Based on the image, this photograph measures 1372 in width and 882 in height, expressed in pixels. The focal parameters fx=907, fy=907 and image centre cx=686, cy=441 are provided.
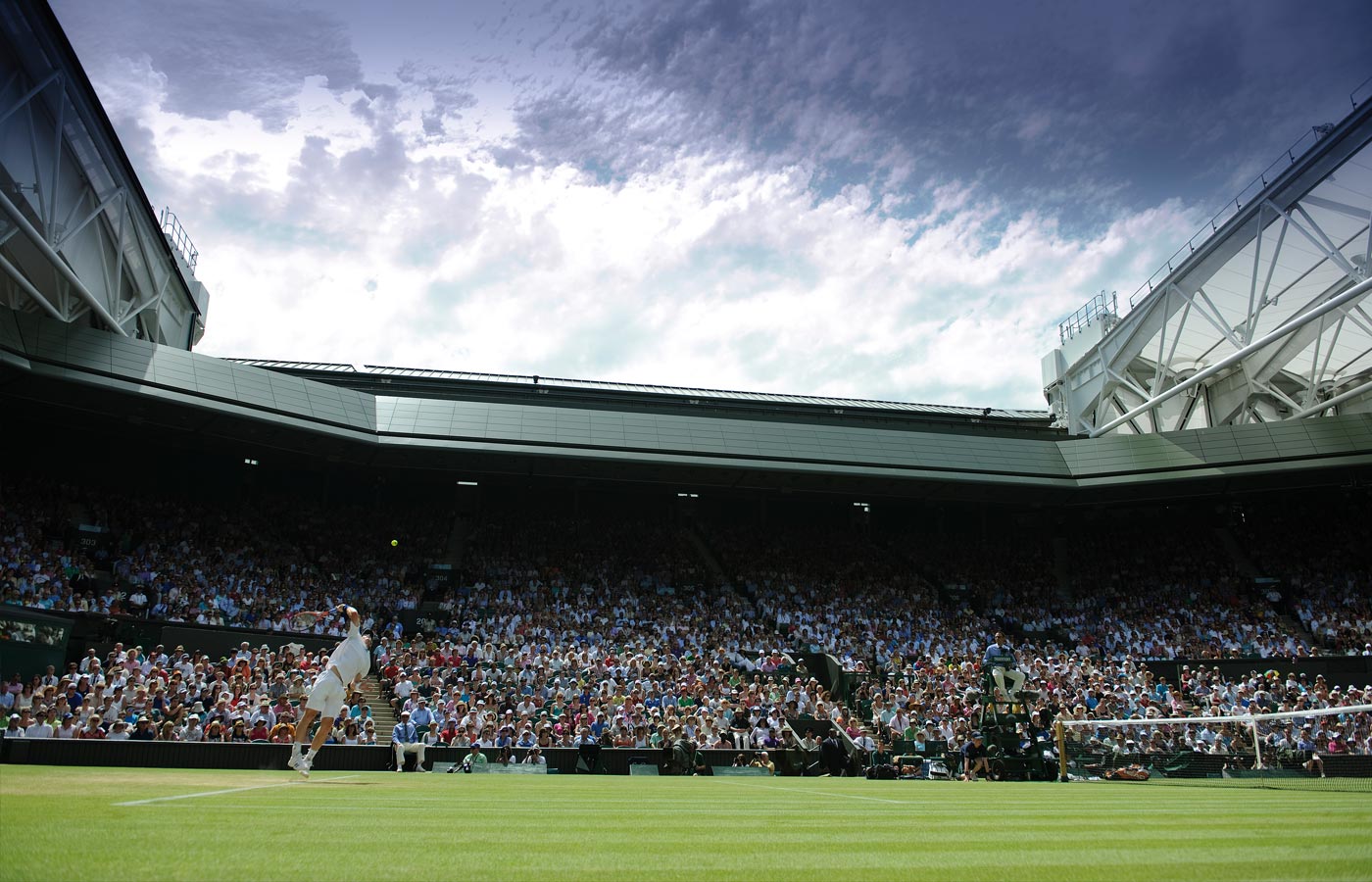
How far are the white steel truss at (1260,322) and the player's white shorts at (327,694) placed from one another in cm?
→ 2589

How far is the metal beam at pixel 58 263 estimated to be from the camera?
19.7m

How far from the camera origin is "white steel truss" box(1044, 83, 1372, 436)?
25.3 m

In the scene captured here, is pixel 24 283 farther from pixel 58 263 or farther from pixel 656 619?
pixel 656 619

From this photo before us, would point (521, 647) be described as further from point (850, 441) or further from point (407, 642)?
point (850, 441)

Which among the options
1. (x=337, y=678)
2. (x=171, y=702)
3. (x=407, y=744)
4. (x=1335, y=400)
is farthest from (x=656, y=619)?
(x=1335, y=400)

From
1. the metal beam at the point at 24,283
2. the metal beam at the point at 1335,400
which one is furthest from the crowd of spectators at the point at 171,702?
the metal beam at the point at 1335,400

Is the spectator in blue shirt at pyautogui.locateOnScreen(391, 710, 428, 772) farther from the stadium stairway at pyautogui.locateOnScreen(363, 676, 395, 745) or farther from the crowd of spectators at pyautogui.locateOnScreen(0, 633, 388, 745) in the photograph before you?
the stadium stairway at pyautogui.locateOnScreen(363, 676, 395, 745)

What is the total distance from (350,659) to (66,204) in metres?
19.9

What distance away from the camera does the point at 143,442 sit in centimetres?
3244

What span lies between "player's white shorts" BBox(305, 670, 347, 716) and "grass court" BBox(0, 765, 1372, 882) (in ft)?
6.30

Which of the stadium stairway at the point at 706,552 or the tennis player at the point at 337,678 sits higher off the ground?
the stadium stairway at the point at 706,552

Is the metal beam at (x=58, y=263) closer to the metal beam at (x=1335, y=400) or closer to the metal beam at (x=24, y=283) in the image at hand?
the metal beam at (x=24, y=283)

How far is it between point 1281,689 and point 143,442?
125ft

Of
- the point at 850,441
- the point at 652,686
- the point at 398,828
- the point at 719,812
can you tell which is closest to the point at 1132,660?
the point at 850,441
